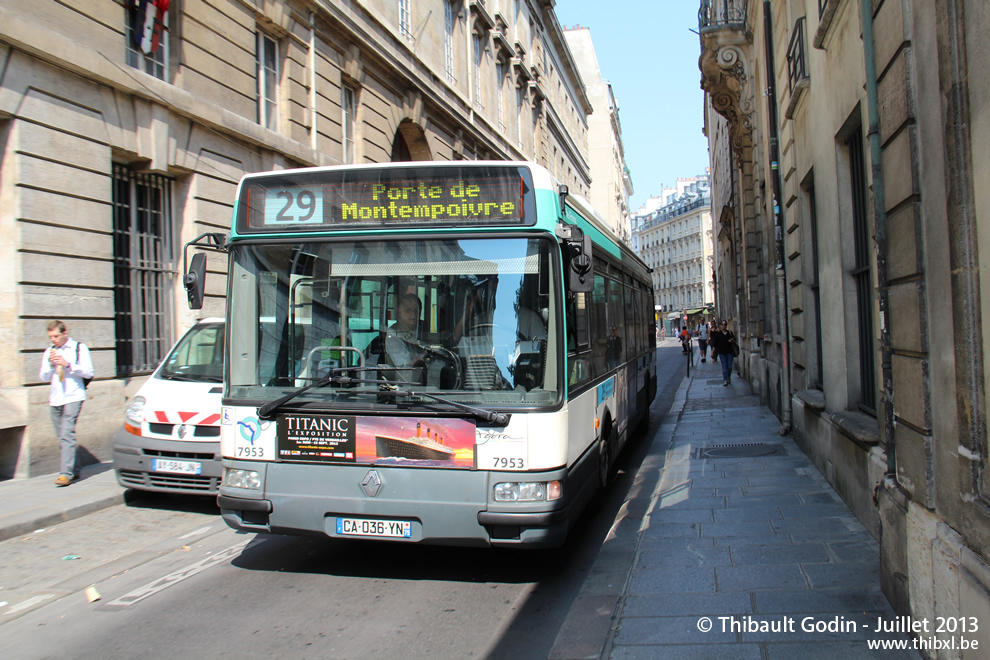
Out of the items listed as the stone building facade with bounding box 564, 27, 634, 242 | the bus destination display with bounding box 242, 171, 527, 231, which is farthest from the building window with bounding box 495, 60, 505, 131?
the stone building facade with bounding box 564, 27, 634, 242

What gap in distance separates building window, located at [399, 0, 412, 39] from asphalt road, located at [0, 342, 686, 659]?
705 inches

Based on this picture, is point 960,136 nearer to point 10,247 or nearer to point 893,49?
point 893,49

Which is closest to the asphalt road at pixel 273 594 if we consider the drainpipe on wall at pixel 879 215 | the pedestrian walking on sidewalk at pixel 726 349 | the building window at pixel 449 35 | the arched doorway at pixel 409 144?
the drainpipe on wall at pixel 879 215

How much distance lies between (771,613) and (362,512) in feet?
8.30

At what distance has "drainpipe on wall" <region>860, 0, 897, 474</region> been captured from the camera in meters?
4.33

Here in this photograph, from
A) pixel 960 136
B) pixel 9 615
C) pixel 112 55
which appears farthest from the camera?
pixel 112 55

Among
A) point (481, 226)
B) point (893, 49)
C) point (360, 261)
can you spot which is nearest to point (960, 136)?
point (893, 49)

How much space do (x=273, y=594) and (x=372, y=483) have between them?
1012mm

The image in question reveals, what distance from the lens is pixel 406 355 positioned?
4949 millimetres

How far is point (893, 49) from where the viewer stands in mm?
4027

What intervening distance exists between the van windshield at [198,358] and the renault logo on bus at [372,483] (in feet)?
12.1

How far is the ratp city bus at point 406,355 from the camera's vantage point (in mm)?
4750

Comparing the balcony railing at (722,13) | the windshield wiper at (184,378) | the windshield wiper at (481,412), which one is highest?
the balcony railing at (722,13)

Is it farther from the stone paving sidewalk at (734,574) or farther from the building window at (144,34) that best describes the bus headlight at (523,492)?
the building window at (144,34)
